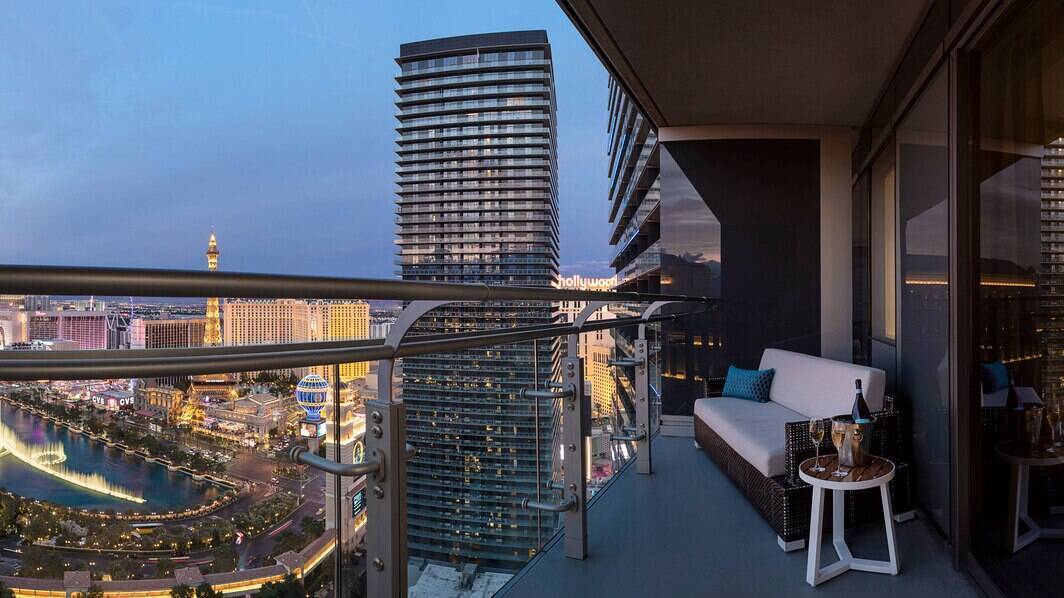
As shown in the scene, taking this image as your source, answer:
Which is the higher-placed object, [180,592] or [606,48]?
[606,48]

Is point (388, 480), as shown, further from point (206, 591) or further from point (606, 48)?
point (606, 48)

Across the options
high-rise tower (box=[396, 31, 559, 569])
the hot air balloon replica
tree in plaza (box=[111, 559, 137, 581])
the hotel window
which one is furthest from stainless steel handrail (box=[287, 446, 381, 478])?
the hotel window

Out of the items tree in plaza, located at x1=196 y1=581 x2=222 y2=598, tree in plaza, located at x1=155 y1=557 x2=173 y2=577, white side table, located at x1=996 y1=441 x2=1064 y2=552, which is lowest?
white side table, located at x1=996 y1=441 x2=1064 y2=552

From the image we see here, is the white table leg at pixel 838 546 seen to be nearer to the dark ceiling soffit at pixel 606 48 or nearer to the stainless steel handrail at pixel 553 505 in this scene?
the stainless steel handrail at pixel 553 505

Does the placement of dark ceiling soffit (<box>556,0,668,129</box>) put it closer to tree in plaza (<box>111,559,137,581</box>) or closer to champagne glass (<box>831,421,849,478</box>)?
champagne glass (<box>831,421,849,478</box>)

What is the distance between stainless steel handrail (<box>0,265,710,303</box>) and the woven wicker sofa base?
97.9 inches

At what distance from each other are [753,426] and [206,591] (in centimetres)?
340

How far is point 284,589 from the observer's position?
90cm

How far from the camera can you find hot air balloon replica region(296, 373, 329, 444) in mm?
992

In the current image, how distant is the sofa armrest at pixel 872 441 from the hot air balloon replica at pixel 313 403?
2.50 m

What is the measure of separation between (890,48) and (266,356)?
172 inches

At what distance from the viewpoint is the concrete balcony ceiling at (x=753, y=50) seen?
10.8 ft

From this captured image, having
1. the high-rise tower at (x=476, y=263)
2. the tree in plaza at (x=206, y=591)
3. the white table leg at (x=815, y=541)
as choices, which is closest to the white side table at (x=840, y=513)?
the white table leg at (x=815, y=541)

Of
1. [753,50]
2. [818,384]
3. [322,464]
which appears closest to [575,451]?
[322,464]
